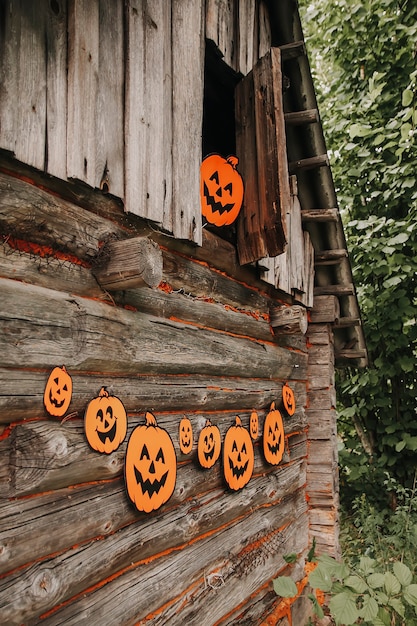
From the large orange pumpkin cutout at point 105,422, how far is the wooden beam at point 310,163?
3.27m

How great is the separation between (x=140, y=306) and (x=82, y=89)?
1156mm

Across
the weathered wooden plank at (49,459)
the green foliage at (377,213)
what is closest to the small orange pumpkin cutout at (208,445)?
the weathered wooden plank at (49,459)

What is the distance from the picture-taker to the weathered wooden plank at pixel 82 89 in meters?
2.35

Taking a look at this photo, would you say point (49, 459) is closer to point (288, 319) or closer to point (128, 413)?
point (128, 413)

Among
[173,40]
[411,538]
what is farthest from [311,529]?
[173,40]

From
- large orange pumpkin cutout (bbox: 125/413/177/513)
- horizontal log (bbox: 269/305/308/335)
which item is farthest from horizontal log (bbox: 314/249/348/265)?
large orange pumpkin cutout (bbox: 125/413/177/513)

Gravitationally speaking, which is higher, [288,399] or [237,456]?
[288,399]

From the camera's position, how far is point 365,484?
7727 millimetres

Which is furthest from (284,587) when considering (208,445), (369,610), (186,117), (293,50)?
(293,50)

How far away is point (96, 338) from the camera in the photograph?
2488 millimetres

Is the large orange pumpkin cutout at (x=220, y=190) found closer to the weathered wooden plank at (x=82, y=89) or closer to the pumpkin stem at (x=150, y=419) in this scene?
the weathered wooden plank at (x=82, y=89)

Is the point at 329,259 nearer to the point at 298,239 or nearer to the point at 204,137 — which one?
the point at 298,239

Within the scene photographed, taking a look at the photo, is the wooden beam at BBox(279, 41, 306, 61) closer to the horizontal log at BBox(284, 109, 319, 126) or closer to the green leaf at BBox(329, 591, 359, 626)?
the horizontal log at BBox(284, 109, 319, 126)

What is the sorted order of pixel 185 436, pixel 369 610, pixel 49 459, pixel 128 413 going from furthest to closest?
pixel 369 610
pixel 185 436
pixel 128 413
pixel 49 459
